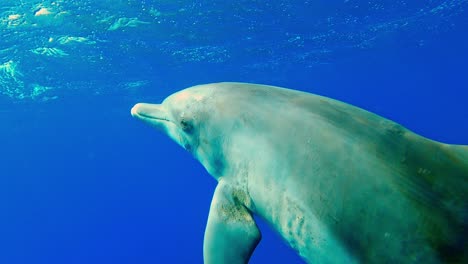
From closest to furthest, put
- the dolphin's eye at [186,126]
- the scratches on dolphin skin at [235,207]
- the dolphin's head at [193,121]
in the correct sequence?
the scratches on dolphin skin at [235,207], the dolphin's head at [193,121], the dolphin's eye at [186,126]

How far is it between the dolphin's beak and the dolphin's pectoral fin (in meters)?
1.63

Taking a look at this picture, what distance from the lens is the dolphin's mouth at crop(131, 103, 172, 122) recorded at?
199 inches

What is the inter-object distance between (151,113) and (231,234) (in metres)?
2.16

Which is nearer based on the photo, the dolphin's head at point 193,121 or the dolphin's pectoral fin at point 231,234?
the dolphin's pectoral fin at point 231,234

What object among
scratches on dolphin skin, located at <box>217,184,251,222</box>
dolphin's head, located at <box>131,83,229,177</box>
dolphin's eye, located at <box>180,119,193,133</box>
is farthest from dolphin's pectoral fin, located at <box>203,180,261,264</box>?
dolphin's eye, located at <box>180,119,193,133</box>

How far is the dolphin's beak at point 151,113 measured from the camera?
507cm

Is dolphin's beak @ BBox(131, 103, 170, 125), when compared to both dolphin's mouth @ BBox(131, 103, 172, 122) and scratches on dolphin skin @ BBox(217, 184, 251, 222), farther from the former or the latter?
scratches on dolphin skin @ BBox(217, 184, 251, 222)

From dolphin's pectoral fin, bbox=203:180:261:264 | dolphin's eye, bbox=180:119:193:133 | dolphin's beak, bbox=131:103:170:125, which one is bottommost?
dolphin's pectoral fin, bbox=203:180:261:264

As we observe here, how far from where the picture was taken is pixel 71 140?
6444 cm

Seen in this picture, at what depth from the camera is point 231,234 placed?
3.73 m

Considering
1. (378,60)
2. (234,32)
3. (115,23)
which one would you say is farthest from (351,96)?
(115,23)

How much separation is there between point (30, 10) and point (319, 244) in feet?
55.7

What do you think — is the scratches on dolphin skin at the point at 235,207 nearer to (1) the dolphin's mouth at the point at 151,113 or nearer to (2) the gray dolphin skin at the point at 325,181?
(2) the gray dolphin skin at the point at 325,181

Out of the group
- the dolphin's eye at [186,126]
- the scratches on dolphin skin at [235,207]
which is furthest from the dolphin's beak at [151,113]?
the scratches on dolphin skin at [235,207]
